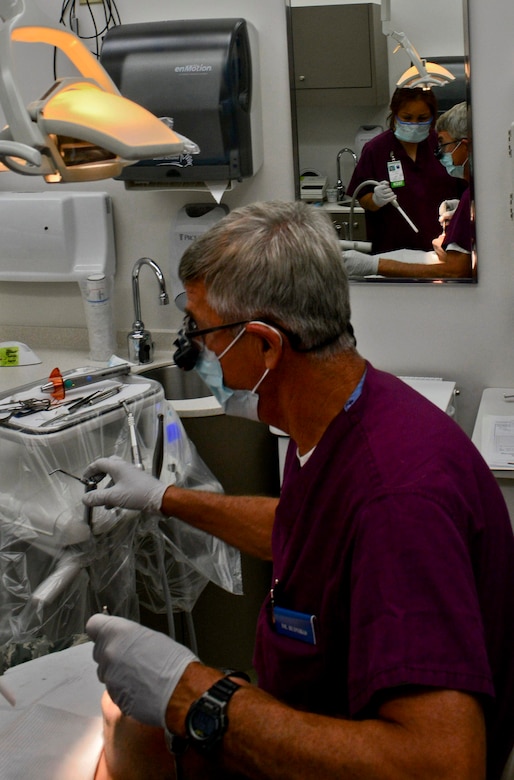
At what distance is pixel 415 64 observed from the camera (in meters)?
2.46

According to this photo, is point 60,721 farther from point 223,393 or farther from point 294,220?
point 294,220

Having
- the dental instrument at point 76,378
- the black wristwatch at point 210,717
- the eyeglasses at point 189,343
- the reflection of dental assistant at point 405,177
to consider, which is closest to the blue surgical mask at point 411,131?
the reflection of dental assistant at point 405,177

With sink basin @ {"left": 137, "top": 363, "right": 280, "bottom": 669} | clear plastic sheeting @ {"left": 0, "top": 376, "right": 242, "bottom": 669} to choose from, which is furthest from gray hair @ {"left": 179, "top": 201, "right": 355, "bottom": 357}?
sink basin @ {"left": 137, "top": 363, "right": 280, "bottom": 669}

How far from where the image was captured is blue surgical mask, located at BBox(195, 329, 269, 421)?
1.34m

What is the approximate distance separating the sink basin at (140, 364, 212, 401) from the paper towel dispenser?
589 millimetres

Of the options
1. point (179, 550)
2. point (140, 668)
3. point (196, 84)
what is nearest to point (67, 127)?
point (140, 668)

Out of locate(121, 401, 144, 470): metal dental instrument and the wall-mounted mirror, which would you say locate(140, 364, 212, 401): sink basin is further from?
locate(121, 401, 144, 470): metal dental instrument

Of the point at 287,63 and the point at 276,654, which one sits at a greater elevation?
the point at 287,63

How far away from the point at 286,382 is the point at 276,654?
1.30 ft

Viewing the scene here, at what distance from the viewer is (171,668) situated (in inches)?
46.6

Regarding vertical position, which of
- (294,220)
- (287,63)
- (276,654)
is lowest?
(276,654)

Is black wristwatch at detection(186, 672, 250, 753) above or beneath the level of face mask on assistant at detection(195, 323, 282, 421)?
beneath

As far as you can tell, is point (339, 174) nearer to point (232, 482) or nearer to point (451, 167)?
point (451, 167)

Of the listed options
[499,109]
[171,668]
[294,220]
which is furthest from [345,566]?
[499,109]
